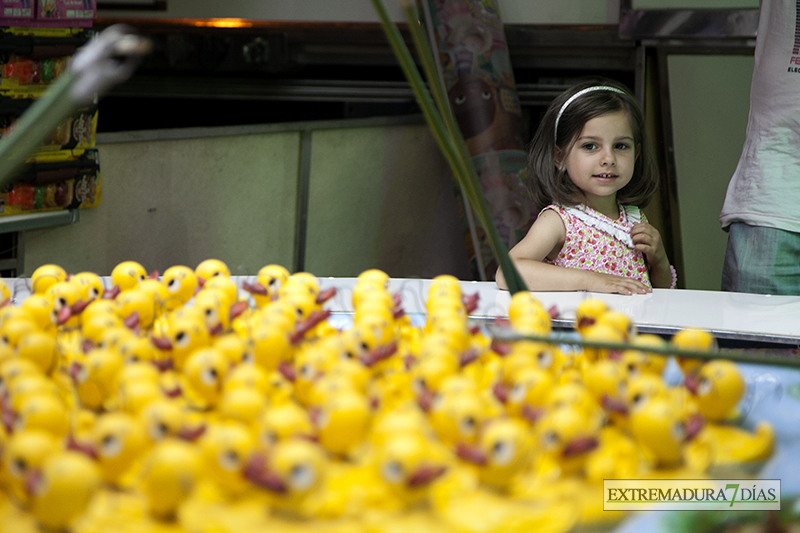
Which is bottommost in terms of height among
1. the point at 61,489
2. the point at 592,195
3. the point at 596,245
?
the point at 61,489

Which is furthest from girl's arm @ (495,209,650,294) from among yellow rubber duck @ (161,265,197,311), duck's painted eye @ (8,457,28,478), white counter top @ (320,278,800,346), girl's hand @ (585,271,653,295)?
duck's painted eye @ (8,457,28,478)

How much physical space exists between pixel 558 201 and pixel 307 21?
202 cm

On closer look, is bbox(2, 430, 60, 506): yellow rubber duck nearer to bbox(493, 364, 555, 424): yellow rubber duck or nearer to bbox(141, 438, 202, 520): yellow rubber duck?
bbox(141, 438, 202, 520): yellow rubber duck

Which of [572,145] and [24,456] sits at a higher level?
[572,145]

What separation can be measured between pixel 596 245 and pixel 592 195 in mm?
127

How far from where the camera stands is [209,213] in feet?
9.71

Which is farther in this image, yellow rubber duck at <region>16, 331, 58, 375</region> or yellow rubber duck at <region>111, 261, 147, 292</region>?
yellow rubber duck at <region>111, 261, 147, 292</region>

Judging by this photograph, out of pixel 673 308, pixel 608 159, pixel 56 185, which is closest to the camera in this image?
pixel 673 308

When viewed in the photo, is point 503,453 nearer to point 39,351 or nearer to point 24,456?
point 24,456

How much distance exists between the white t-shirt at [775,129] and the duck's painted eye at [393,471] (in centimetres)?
158

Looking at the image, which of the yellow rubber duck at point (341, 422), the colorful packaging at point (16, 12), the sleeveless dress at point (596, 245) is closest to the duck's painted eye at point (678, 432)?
the yellow rubber duck at point (341, 422)

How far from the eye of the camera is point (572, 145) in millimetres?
1693

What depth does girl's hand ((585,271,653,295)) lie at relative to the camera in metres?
1.23

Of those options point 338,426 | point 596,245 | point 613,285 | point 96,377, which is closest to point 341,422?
point 338,426
